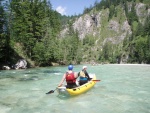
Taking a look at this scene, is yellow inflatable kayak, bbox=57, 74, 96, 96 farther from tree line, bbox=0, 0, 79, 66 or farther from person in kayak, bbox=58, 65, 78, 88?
tree line, bbox=0, 0, 79, 66

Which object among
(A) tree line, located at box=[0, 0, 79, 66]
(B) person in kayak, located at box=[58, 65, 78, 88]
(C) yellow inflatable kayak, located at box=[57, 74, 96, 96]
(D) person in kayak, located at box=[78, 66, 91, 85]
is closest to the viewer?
(C) yellow inflatable kayak, located at box=[57, 74, 96, 96]

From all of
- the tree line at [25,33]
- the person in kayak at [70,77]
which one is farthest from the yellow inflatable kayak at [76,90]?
the tree line at [25,33]

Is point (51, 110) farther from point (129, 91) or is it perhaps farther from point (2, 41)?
point (2, 41)

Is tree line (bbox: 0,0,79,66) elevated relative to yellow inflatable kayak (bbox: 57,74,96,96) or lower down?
elevated

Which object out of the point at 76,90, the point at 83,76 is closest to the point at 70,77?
the point at 76,90

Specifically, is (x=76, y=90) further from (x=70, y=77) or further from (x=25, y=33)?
(x=25, y=33)

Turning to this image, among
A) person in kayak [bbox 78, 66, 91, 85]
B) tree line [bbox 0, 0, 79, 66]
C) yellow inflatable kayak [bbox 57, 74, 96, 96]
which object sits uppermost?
tree line [bbox 0, 0, 79, 66]

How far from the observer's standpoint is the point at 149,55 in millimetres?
110875

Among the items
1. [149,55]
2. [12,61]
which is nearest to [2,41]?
[12,61]

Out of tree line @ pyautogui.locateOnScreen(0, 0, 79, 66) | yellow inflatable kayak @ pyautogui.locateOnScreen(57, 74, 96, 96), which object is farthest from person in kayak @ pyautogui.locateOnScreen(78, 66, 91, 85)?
tree line @ pyautogui.locateOnScreen(0, 0, 79, 66)

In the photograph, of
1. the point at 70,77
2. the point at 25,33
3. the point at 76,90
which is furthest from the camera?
the point at 25,33

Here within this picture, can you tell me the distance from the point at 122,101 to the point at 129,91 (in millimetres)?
4368

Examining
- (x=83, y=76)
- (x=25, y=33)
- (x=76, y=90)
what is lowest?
(x=76, y=90)

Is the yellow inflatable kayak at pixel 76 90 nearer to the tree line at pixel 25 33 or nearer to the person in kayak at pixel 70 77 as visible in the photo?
the person in kayak at pixel 70 77
